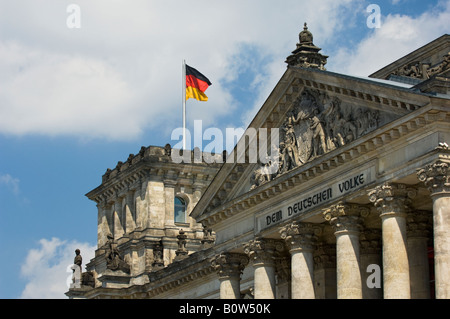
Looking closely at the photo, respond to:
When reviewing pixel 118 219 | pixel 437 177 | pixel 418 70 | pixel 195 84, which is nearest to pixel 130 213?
pixel 118 219

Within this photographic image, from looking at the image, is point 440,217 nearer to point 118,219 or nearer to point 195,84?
point 195,84

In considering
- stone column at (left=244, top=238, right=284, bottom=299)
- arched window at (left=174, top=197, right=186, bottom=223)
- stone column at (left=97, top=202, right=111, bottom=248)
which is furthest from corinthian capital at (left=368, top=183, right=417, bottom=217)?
Answer: stone column at (left=97, top=202, right=111, bottom=248)

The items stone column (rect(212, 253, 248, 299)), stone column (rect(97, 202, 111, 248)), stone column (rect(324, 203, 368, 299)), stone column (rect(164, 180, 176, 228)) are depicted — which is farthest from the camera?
stone column (rect(97, 202, 111, 248))

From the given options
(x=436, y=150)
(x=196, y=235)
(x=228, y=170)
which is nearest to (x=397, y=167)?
(x=436, y=150)

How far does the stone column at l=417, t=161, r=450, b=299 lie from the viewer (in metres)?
39.0

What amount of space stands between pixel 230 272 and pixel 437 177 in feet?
54.1

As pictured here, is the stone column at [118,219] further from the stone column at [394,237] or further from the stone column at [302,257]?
the stone column at [394,237]

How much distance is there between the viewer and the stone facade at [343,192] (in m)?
40.7

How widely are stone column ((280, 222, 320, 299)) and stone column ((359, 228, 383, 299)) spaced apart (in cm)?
223

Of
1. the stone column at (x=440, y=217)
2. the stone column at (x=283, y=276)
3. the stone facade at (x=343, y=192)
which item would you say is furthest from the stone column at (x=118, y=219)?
the stone column at (x=440, y=217)

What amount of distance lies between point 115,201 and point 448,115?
48.5m

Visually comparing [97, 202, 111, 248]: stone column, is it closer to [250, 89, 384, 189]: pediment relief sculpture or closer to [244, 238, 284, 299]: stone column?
[244, 238, 284, 299]: stone column

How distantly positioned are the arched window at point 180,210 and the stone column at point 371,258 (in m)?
35.1
